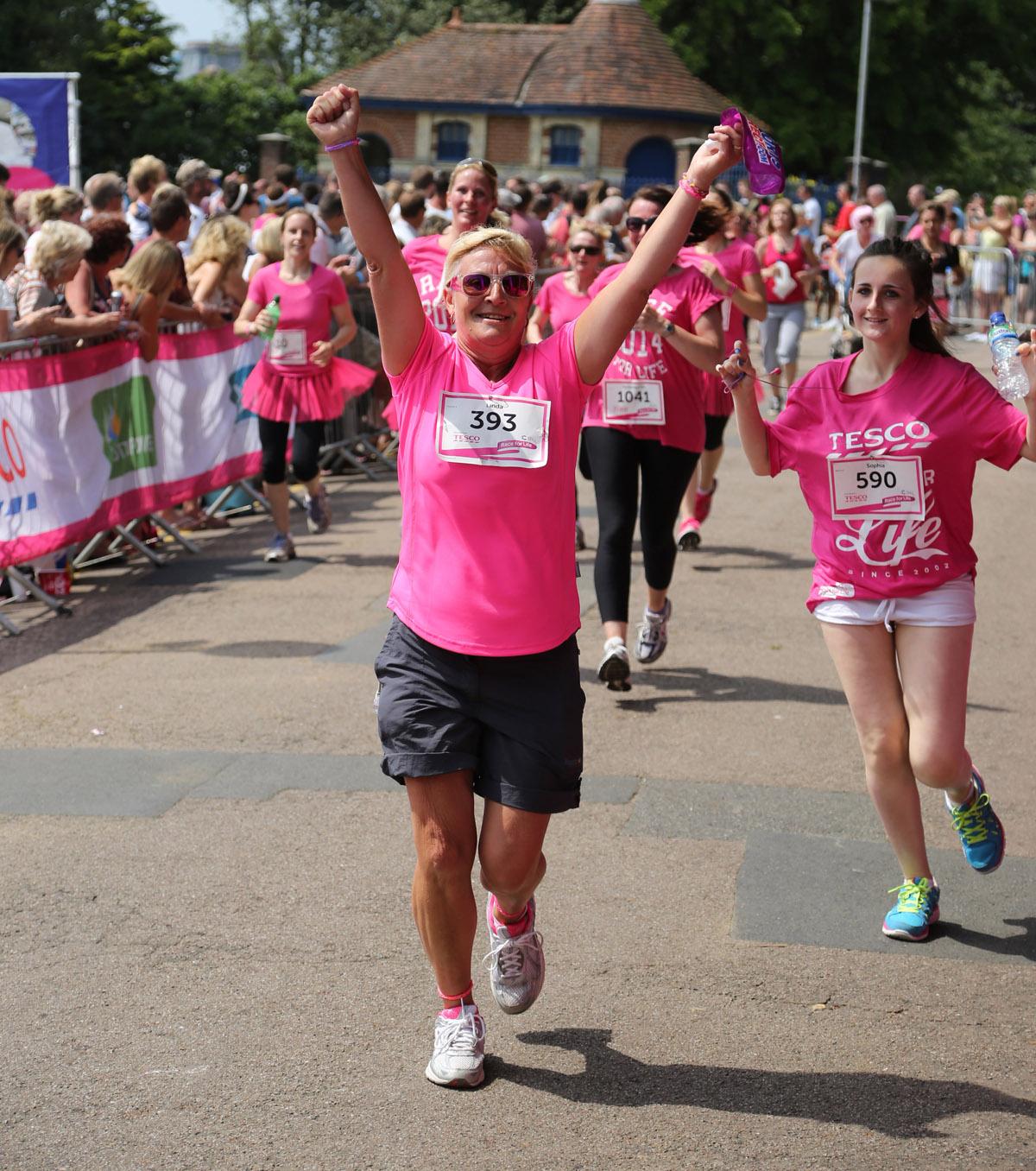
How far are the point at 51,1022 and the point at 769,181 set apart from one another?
2705 millimetres

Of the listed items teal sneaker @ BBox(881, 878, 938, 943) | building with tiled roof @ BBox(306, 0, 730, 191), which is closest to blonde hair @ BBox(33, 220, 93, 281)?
teal sneaker @ BBox(881, 878, 938, 943)

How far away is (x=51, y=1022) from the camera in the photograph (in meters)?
4.41

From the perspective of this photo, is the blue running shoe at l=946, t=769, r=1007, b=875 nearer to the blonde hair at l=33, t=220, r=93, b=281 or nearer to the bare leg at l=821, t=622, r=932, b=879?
the bare leg at l=821, t=622, r=932, b=879

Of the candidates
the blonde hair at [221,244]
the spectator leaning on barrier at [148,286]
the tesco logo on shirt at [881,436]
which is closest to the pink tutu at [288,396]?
the spectator leaning on barrier at [148,286]

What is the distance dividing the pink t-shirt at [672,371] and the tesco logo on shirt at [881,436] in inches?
106

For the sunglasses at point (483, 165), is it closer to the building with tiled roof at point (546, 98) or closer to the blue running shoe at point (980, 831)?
the blue running shoe at point (980, 831)

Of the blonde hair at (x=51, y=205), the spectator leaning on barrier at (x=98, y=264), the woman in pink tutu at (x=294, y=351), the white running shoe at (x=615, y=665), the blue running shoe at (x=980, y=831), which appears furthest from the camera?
the blonde hair at (x=51, y=205)

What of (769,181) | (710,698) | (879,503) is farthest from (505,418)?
(710,698)

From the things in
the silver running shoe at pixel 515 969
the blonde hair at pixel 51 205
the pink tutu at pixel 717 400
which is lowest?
the silver running shoe at pixel 515 969

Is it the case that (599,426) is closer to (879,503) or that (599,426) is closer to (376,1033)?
(879,503)

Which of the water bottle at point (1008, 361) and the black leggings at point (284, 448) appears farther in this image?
the black leggings at point (284, 448)

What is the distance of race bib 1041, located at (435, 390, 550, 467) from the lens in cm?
399

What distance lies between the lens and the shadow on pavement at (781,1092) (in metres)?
3.99

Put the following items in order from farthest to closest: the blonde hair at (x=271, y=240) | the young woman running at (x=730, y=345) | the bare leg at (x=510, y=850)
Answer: the blonde hair at (x=271, y=240)
the young woman running at (x=730, y=345)
the bare leg at (x=510, y=850)
